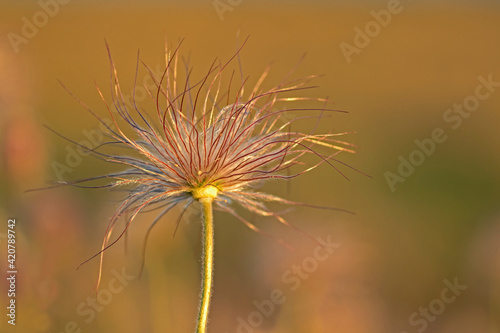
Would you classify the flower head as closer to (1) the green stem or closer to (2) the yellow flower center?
(2) the yellow flower center

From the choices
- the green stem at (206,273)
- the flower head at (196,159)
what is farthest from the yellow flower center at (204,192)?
the green stem at (206,273)

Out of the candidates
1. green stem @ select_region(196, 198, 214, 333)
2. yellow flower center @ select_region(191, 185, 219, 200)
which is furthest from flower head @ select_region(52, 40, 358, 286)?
green stem @ select_region(196, 198, 214, 333)

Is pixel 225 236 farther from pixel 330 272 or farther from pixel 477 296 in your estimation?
pixel 330 272

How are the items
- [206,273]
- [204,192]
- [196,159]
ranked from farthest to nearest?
1. [196,159]
2. [204,192]
3. [206,273]

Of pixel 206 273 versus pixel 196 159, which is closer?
pixel 206 273

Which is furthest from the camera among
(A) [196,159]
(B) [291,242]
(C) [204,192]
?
(B) [291,242]

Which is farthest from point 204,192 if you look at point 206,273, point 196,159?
point 206,273

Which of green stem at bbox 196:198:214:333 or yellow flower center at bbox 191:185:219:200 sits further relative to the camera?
yellow flower center at bbox 191:185:219:200

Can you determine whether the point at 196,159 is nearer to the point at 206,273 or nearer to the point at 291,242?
the point at 206,273
